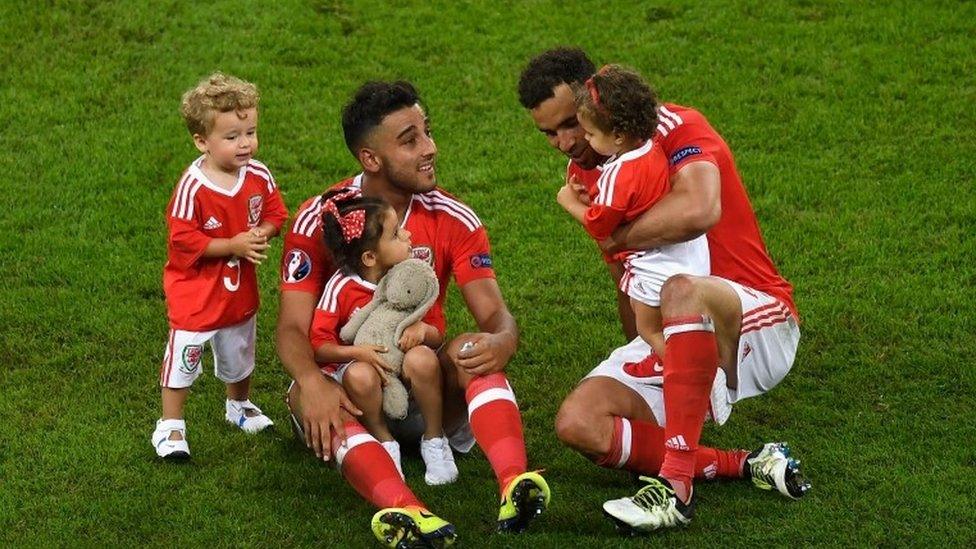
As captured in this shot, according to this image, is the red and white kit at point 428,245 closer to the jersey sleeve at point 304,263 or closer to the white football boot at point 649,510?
the jersey sleeve at point 304,263

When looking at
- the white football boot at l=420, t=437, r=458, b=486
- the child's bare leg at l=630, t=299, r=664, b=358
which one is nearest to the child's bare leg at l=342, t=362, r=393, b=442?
the white football boot at l=420, t=437, r=458, b=486

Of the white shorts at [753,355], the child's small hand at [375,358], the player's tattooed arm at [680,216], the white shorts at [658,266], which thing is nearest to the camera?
the player's tattooed arm at [680,216]

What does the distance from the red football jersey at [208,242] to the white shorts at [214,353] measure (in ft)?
0.19

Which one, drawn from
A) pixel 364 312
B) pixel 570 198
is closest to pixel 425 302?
pixel 364 312

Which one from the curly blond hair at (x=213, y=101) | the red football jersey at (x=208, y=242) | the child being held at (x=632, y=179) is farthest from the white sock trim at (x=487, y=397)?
the curly blond hair at (x=213, y=101)

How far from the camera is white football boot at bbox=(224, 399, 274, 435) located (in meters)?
7.08

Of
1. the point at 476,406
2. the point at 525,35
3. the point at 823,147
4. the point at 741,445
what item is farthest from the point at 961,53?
the point at 476,406

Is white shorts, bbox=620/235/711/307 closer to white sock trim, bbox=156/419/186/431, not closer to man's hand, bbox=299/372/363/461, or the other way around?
man's hand, bbox=299/372/363/461

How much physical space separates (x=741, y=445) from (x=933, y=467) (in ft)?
2.74

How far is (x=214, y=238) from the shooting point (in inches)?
264

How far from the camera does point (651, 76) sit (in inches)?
430

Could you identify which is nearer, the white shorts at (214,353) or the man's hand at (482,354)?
the man's hand at (482,354)

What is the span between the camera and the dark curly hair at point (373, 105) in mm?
6578

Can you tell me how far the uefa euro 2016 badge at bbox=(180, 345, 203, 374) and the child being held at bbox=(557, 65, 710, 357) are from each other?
1.79 m
